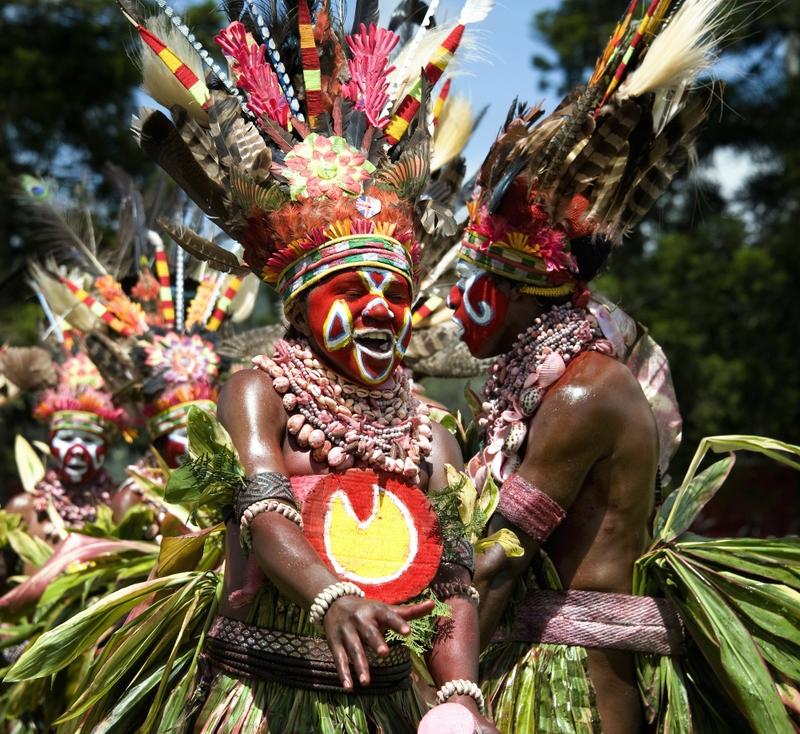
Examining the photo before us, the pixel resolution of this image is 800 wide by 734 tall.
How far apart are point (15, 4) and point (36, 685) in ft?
55.2

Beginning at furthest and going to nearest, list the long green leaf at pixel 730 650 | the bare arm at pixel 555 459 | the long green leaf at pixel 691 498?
the long green leaf at pixel 691 498 → the bare arm at pixel 555 459 → the long green leaf at pixel 730 650

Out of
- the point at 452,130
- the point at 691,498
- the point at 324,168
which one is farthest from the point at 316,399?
the point at 452,130

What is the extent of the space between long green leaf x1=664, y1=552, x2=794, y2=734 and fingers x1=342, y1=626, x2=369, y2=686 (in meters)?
1.62

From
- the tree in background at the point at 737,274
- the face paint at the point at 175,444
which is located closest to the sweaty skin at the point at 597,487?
the face paint at the point at 175,444

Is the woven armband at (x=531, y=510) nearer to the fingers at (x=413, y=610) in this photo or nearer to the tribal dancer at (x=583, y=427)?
the tribal dancer at (x=583, y=427)

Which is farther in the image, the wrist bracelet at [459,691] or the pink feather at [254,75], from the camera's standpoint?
the pink feather at [254,75]

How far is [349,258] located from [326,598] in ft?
3.15

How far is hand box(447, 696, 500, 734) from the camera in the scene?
8.84 feet

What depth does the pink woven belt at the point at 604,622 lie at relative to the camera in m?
3.84

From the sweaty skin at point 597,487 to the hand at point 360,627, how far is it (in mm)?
1270

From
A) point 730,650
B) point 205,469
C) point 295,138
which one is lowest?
point 730,650

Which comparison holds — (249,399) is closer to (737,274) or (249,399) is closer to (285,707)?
(285,707)

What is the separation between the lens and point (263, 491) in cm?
285

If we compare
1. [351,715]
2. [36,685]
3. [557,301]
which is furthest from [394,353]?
[36,685]
